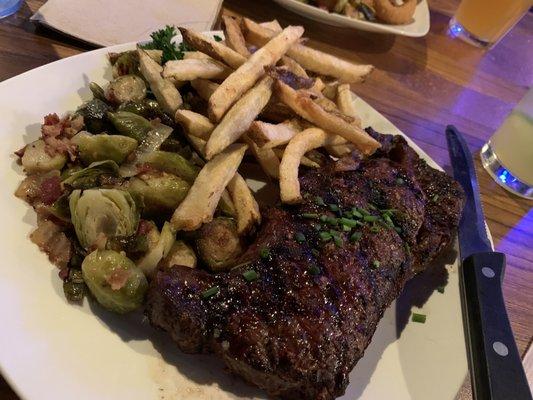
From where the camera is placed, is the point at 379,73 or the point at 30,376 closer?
the point at 30,376

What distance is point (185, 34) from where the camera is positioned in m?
3.30

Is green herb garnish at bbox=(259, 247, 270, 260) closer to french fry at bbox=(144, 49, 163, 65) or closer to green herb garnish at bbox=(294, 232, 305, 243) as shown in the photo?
green herb garnish at bbox=(294, 232, 305, 243)

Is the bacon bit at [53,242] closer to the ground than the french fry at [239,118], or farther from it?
closer to the ground

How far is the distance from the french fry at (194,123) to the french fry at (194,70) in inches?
11.7

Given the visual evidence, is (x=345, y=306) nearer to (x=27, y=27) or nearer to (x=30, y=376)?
(x=30, y=376)

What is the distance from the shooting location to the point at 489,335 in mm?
2715

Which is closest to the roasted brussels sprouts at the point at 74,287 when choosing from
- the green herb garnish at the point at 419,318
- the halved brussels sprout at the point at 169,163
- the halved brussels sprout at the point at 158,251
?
the halved brussels sprout at the point at 158,251

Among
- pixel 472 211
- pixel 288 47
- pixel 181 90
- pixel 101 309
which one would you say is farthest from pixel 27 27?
pixel 472 211

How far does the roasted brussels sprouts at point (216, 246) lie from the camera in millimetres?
2807

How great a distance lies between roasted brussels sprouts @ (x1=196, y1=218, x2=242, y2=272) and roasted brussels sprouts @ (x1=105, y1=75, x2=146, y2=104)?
113cm

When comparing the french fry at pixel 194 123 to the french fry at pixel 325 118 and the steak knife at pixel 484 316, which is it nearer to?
the french fry at pixel 325 118

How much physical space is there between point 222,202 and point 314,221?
62cm

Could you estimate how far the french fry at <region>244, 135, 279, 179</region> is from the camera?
3197 millimetres

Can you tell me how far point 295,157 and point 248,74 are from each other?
24.6 inches
